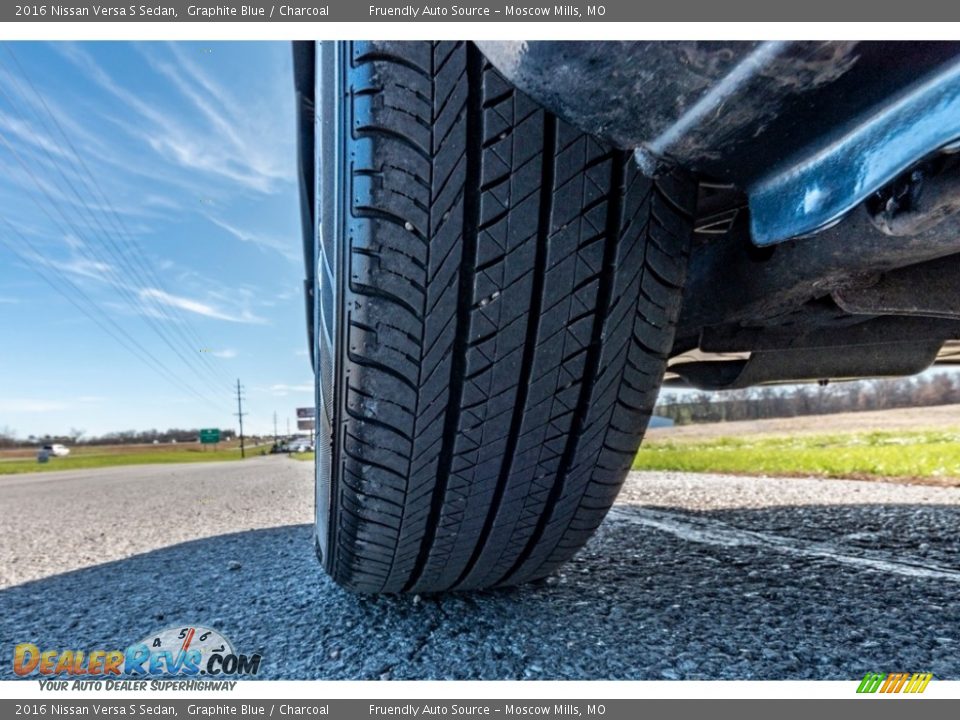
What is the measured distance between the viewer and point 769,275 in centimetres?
71

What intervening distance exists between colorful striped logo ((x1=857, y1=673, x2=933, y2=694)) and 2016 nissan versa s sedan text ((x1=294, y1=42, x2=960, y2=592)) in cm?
43

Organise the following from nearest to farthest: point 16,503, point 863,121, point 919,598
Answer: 1. point 863,121
2. point 919,598
3. point 16,503

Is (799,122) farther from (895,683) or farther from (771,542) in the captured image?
(771,542)

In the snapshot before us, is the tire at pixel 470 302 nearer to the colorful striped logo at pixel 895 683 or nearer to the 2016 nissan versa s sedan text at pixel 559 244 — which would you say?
the 2016 nissan versa s sedan text at pixel 559 244


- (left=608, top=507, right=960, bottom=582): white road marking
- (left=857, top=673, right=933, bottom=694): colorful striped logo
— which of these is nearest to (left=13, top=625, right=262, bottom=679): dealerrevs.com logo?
(left=857, top=673, right=933, bottom=694): colorful striped logo

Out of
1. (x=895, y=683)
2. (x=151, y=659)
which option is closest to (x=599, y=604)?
(x=895, y=683)

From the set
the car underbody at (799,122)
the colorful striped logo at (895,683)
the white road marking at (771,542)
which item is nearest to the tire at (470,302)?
the car underbody at (799,122)

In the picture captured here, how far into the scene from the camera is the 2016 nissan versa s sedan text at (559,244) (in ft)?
1.41

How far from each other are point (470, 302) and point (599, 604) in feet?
2.22

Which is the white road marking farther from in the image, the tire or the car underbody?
the car underbody

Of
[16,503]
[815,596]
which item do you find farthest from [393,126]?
[16,503]

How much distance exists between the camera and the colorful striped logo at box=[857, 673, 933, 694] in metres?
0.72

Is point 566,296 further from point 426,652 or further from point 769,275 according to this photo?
point 426,652
